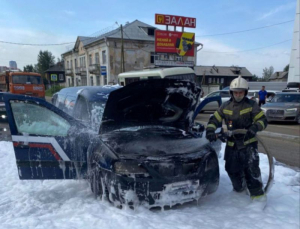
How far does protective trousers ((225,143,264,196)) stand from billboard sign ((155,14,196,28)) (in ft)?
75.8

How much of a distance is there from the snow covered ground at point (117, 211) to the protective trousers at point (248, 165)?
0.24m

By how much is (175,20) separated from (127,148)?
24424mm

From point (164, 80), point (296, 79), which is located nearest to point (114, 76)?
point (296, 79)

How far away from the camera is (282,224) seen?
8.62ft

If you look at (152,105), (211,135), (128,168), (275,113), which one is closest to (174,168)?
(128,168)

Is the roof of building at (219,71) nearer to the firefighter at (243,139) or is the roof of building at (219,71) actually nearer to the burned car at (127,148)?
the burned car at (127,148)

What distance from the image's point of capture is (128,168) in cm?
267

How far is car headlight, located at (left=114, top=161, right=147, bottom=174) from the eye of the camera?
8.76 ft

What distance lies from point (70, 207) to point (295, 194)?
3216mm

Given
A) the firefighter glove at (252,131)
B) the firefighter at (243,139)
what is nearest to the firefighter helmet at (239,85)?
the firefighter at (243,139)

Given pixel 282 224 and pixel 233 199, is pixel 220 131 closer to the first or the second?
pixel 233 199

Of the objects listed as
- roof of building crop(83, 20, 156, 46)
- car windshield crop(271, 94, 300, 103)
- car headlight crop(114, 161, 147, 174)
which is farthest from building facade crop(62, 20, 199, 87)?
car headlight crop(114, 161, 147, 174)

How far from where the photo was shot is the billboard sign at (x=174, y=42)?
24.4 metres

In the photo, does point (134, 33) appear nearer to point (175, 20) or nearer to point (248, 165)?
point (175, 20)
